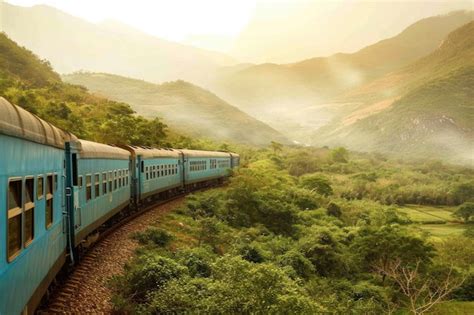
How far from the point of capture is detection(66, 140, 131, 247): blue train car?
33.8ft

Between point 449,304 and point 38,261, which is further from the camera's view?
point 449,304

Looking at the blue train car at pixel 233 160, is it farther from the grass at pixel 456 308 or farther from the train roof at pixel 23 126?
the train roof at pixel 23 126

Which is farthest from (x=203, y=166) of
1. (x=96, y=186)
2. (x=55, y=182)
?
(x=55, y=182)

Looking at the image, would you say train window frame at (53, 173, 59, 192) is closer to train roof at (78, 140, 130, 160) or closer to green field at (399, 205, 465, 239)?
train roof at (78, 140, 130, 160)

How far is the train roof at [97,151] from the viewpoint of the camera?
11.6 m

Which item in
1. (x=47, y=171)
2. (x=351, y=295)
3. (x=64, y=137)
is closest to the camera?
(x=47, y=171)

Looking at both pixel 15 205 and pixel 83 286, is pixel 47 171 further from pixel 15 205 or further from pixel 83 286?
pixel 83 286

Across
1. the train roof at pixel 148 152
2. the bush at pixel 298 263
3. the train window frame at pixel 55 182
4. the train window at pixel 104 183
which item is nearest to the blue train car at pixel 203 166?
the train roof at pixel 148 152

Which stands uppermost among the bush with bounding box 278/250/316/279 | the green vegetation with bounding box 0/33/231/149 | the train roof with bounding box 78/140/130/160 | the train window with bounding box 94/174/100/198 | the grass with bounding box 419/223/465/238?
the green vegetation with bounding box 0/33/231/149

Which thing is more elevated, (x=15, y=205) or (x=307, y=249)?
(x=15, y=205)

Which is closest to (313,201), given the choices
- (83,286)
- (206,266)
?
(206,266)

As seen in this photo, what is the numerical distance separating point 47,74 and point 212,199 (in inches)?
2373

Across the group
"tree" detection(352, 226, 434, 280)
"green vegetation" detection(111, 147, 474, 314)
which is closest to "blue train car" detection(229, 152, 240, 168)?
"green vegetation" detection(111, 147, 474, 314)

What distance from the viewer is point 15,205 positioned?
5289 millimetres
